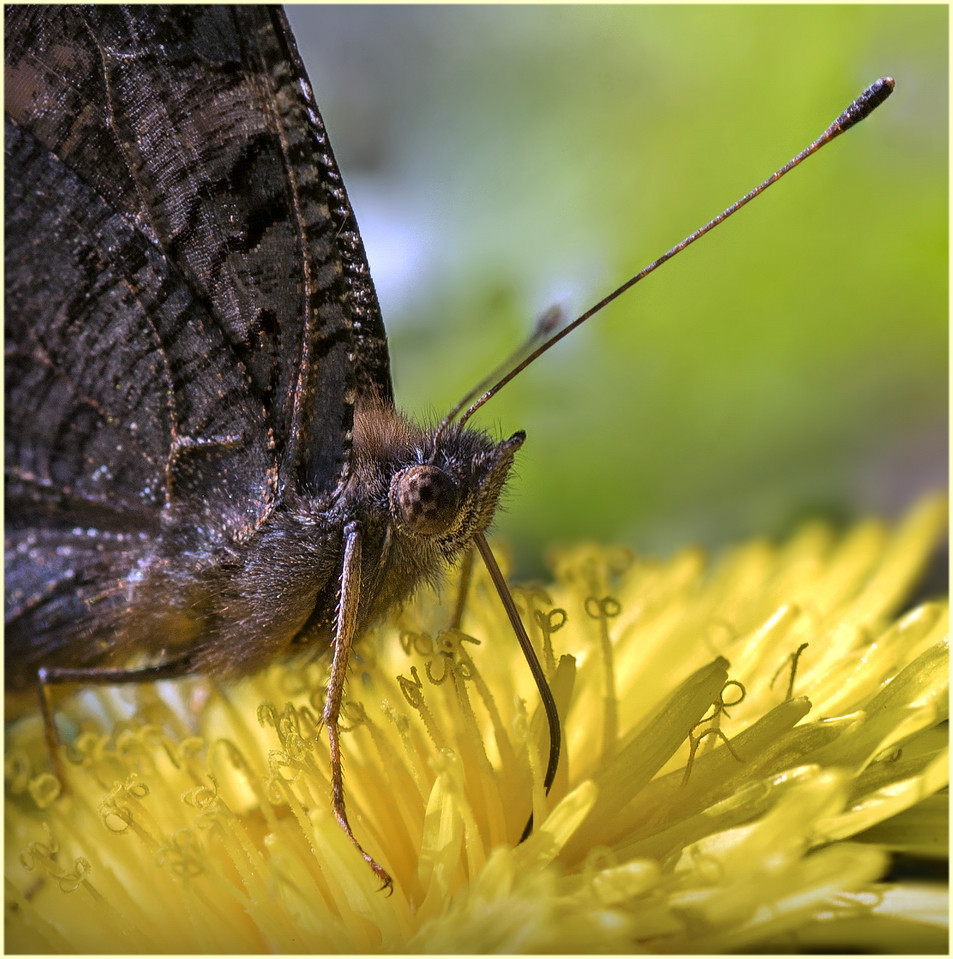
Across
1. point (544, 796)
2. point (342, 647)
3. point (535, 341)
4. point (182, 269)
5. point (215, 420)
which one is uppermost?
point (535, 341)

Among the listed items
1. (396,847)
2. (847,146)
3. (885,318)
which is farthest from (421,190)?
(396,847)

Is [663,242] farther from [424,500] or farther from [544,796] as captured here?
[544,796]

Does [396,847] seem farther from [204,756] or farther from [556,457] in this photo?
[556,457]

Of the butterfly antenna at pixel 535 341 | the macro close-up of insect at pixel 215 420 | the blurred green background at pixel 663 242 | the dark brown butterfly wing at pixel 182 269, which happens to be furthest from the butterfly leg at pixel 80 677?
the blurred green background at pixel 663 242

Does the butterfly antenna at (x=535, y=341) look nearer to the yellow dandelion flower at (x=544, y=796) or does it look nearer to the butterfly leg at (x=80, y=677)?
the yellow dandelion flower at (x=544, y=796)

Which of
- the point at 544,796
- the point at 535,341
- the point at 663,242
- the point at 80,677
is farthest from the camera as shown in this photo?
the point at 663,242

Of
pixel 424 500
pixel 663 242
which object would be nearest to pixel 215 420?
pixel 424 500

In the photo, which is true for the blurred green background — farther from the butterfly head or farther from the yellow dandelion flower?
the butterfly head

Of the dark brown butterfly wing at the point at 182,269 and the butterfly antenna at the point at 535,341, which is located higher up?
the butterfly antenna at the point at 535,341
